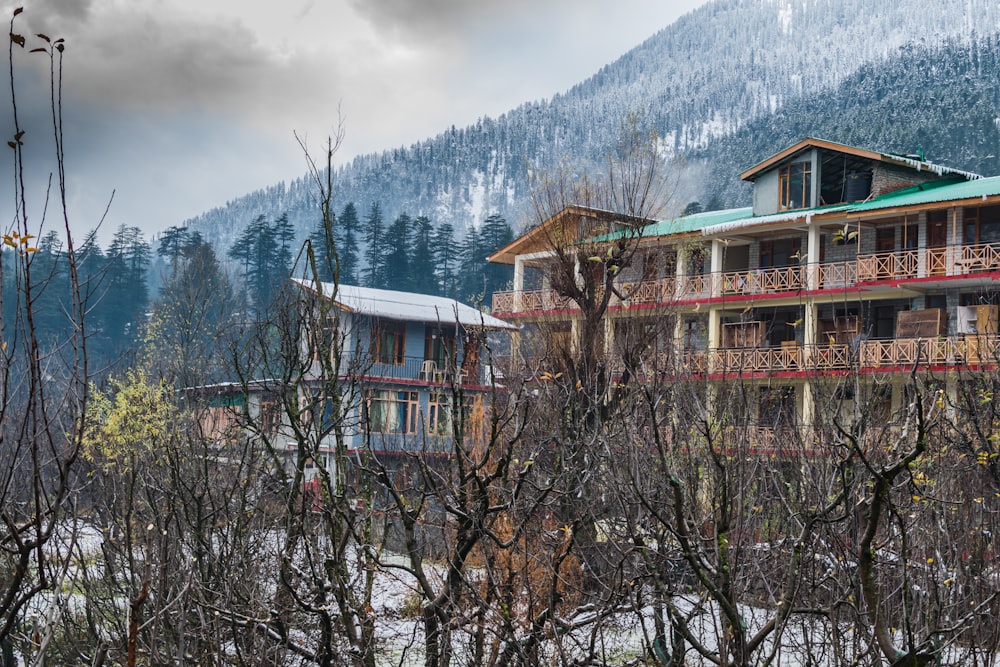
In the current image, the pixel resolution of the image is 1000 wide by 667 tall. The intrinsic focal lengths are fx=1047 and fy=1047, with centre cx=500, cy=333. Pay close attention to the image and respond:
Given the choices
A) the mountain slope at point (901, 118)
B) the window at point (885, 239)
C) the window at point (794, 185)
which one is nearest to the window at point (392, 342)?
the window at point (794, 185)

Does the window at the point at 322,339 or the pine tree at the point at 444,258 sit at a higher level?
the pine tree at the point at 444,258

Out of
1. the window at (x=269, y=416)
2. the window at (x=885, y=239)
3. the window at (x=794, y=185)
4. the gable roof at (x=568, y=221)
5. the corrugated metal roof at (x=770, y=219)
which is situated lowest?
the window at (x=269, y=416)

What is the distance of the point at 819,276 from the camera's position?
102 ft

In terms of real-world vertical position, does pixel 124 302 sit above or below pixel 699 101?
below

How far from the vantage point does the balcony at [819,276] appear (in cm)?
2742

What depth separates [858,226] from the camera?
29.3 metres

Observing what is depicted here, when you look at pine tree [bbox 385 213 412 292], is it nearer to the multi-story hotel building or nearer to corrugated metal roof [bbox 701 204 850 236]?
the multi-story hotel building

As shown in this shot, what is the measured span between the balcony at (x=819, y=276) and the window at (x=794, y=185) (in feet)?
9.86

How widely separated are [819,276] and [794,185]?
453cm

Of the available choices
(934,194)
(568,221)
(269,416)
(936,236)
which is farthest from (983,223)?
(269,416)

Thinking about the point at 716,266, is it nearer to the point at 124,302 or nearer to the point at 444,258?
the point at 444,258

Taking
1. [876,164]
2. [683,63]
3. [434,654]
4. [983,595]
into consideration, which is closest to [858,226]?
[876,164]

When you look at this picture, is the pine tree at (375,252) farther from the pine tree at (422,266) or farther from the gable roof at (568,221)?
the gable roof at (568,221)

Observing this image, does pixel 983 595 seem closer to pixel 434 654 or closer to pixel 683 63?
pixel 434 654
